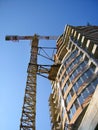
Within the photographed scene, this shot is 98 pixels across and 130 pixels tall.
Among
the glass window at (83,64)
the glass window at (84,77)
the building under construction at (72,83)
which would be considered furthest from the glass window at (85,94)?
the glass window at (83,64)

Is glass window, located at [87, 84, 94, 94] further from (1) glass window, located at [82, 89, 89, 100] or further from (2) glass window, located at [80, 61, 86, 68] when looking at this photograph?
(2) glass window, located at [80, 61, 86, 68]

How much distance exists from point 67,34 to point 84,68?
14.7 metres

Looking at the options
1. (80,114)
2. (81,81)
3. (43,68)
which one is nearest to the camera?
(80,114)

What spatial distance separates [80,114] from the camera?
87.2 ft

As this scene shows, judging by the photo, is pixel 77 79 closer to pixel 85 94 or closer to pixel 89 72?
pixel 89 72

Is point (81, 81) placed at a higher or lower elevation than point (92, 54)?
lower

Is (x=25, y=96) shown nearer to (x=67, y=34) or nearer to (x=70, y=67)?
(x=70, y=67)

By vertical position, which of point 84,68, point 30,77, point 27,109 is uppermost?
point 84,68

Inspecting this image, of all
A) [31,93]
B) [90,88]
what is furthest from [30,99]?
[90,88]

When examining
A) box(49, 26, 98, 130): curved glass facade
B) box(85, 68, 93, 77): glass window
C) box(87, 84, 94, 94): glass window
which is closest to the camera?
box(87, 84, 94, 94): glass window

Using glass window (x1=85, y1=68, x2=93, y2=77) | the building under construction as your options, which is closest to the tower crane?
the building under construction

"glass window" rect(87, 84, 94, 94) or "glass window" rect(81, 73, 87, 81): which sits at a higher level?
"glass window" rect(81, 73, 87, 81)

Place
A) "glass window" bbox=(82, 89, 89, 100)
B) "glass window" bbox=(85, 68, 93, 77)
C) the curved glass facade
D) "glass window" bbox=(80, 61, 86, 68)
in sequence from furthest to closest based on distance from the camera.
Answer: "glass window" bbox=(80, 61, 86, 68) → "glass window" bbox=(85, 68, 93, 77) → the curved glass facade → "glass window" bbox=(82, 89, 89, 100)

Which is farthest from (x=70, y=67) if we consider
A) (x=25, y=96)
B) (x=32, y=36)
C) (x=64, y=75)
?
(x=32, y=36)
